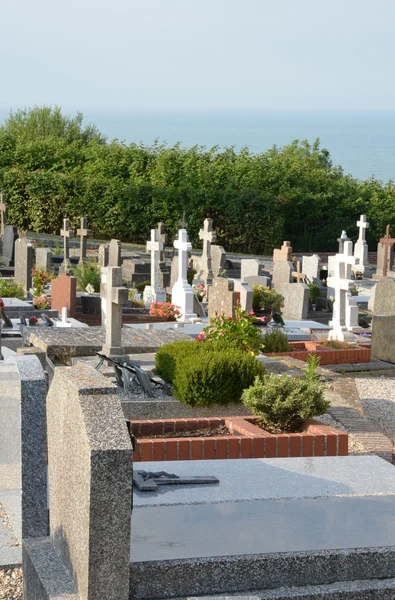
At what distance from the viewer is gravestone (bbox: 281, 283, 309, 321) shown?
17234 millimetres

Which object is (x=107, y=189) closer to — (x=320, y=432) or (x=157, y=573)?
(x=320, y=432)

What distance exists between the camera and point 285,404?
7992mm

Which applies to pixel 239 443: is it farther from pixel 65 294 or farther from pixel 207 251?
pixel 207 251

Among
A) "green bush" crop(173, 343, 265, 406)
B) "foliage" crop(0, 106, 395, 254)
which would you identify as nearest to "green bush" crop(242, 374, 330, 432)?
"green bush" crop(173, 343, 265, 406)

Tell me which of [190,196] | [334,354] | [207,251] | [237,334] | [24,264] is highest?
[190,196]

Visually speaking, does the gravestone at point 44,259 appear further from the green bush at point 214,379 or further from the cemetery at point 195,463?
the green bush at point 214,379

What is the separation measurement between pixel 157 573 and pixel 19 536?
4.17 ft

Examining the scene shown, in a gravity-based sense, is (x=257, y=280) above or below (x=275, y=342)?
above

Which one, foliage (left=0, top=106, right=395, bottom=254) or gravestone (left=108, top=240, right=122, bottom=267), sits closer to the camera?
gravestone (left=108, top=240, right=122, bottom=267)

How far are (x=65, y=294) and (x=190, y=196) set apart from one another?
18.5 m

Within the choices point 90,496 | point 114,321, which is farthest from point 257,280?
point 90,496

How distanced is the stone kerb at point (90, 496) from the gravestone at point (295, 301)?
12.1 meters

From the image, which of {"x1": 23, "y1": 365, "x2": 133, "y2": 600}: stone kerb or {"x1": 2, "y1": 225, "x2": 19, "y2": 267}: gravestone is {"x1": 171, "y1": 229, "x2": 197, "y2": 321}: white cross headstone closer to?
{"x1": 2, "y1": 225, "x2": 19, "y2": 267}: gravestone

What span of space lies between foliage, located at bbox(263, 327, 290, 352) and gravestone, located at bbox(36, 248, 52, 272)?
882cm
